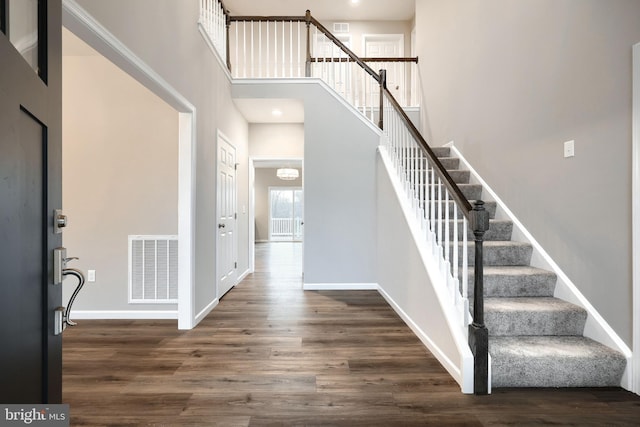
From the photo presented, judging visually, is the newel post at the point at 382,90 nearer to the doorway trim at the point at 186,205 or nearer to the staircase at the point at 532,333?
the staircase at the point at 532,333

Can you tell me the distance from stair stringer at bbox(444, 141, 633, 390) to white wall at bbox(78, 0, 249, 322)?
3.08 m

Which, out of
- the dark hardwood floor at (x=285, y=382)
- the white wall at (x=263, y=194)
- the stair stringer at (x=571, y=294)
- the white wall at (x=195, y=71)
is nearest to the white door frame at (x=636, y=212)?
the stair stringer at (x=571, y=294)

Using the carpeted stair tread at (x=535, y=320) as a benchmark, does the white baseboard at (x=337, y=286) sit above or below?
below

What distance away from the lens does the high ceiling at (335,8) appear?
19.4 ft

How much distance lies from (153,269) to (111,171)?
1101mm

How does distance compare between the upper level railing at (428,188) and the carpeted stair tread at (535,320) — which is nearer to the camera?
the upper level railing at (428,188)

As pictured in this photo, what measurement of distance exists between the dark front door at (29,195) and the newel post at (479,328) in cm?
201

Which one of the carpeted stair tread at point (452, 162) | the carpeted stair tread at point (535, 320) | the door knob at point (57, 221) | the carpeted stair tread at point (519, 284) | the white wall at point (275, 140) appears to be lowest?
the carpeted stair tread at point (535, 320)

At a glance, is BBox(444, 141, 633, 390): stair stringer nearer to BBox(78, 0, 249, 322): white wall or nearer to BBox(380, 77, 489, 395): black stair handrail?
BBox(380, 77, 489, 395): black stair handrail

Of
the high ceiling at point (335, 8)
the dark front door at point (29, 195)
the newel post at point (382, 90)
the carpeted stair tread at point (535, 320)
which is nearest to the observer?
the dark front door at point (29, 195)

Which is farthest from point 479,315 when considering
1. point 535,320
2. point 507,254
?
point 507,254

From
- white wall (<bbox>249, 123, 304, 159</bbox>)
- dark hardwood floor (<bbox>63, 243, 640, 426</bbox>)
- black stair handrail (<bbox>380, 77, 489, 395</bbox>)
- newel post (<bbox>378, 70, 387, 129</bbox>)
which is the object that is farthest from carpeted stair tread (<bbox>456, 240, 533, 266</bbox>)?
white wall (<bbox>249, 123, 304, 159</bbox>)

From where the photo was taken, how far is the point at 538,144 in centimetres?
263

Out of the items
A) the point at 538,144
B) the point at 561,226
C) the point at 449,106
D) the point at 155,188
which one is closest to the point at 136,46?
the point at 155,188
